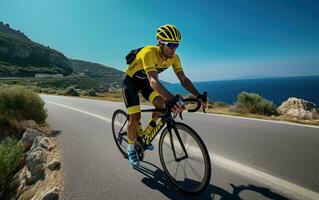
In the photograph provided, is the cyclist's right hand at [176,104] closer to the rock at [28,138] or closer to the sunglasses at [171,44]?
the sunglasses at [171,44]

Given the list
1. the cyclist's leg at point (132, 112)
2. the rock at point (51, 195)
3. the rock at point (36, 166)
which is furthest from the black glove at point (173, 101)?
the rock at point (36, 166)

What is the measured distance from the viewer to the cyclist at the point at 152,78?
11.3 ft

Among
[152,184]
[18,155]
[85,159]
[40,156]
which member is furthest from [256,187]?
[18,155]

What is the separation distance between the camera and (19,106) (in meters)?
8.01

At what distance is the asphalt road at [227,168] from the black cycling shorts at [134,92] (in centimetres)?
103

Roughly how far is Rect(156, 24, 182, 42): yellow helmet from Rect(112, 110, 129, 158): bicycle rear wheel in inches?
80.0

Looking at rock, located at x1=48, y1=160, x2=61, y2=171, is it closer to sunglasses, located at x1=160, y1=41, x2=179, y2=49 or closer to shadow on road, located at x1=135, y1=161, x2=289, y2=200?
shadow on road, located at x1=135, y1=161, x2=289, y2=200

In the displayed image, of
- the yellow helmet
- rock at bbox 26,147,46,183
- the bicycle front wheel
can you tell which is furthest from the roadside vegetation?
the yellow helmet

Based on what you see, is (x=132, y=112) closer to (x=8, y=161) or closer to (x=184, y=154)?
(x=184, y=154)

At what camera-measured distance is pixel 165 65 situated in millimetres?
3967

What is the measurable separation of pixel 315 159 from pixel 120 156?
3.41m

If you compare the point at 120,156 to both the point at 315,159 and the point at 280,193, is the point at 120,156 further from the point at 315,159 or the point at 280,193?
the point at 315,159

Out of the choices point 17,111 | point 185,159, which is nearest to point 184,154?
point 185,159

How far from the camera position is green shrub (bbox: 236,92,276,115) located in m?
10.4
